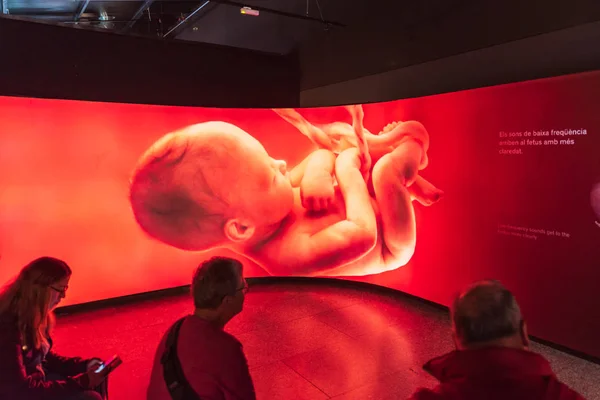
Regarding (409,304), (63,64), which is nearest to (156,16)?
(63,64)

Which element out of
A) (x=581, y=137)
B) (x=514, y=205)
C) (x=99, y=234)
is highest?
(x=581, y=137)

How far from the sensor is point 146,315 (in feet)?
17.3

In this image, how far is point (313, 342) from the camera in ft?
14.5

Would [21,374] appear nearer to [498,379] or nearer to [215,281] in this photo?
[215,281]

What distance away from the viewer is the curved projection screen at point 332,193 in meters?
4.01

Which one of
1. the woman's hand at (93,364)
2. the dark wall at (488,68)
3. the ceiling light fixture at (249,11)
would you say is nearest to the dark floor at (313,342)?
the woman's hand at (93,364)

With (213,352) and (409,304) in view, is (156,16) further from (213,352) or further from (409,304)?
(213,352)

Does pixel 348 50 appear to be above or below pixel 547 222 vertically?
above

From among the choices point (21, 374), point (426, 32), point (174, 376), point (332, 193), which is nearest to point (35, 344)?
point (21, 374)

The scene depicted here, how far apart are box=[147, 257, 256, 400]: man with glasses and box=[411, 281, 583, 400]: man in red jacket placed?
602 mm

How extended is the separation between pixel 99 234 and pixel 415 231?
419 cm

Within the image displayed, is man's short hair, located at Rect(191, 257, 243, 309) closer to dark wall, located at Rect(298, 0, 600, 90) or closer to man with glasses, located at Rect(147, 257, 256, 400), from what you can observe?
man with glasses, located at Rect(147, 257, 256, 400)

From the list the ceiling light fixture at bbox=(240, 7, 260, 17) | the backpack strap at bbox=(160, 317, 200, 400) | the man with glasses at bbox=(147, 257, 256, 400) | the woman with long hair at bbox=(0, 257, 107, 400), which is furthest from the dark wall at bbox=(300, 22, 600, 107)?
the woman with long hair at bbox=(0, 257, 107, 400)

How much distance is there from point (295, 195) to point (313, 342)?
2522mm
